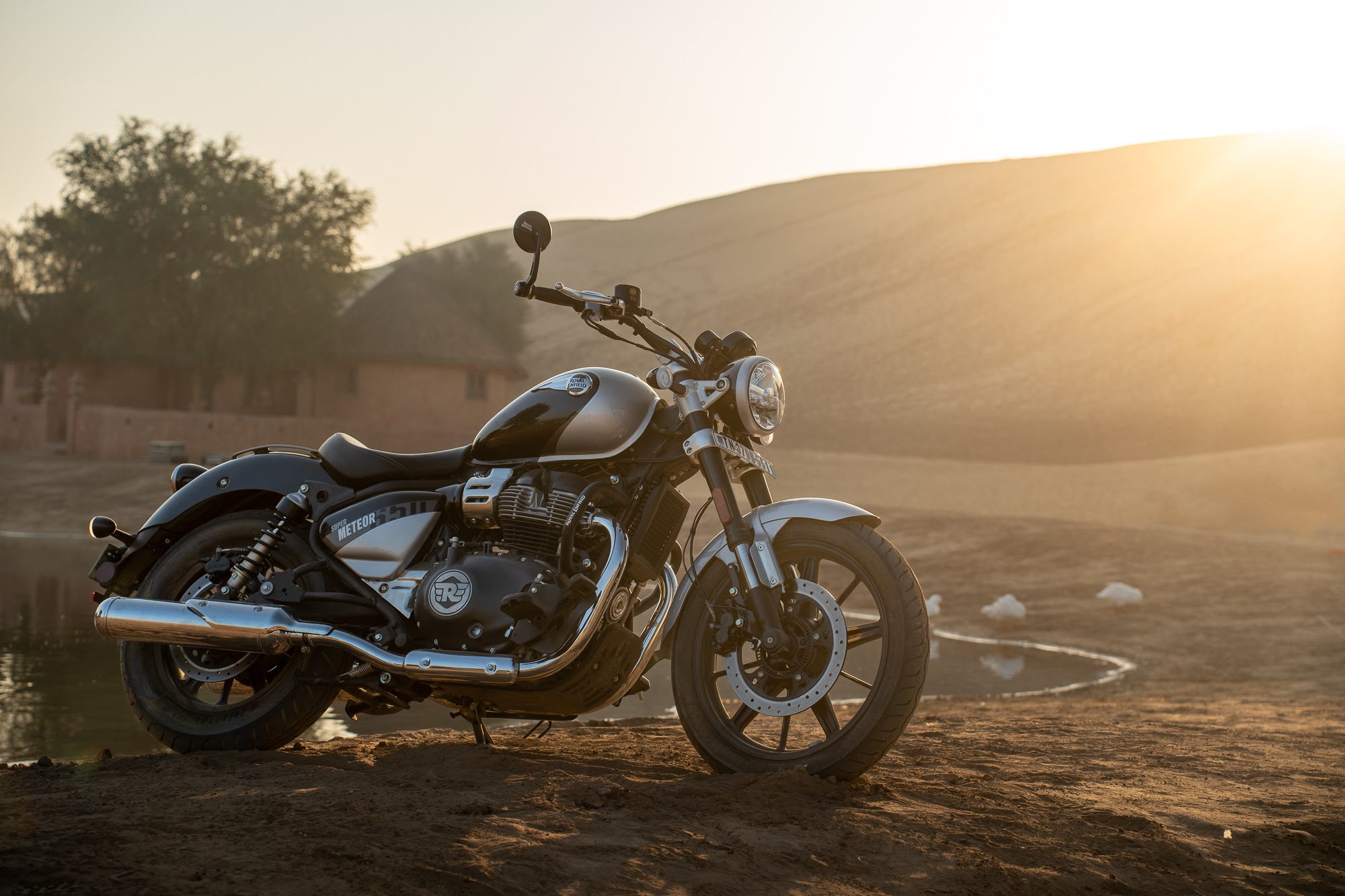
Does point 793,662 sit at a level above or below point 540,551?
below

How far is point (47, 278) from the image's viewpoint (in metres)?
41.5

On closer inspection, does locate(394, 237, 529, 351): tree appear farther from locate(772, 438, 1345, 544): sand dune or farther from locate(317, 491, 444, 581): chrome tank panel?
locate(317, 491, 444, 581): chrome tank panel

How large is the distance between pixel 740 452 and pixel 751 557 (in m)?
0.41

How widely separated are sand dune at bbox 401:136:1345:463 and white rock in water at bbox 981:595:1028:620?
2690cm

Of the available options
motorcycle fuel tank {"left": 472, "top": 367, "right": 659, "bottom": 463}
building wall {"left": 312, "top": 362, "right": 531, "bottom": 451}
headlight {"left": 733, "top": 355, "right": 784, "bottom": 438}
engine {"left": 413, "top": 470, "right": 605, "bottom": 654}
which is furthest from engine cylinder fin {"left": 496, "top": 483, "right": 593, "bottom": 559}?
building wall {"left": 312, "top": 362, "right": 531, "bottom": 451}

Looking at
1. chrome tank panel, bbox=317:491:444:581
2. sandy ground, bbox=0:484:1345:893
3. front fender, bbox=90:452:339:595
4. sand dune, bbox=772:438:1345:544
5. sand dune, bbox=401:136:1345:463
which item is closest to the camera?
sandy ground, bbox=0:484:1345:893

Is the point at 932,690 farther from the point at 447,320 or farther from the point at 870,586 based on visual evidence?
the point at 447,320

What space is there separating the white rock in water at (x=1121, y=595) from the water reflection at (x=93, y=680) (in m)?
2.26

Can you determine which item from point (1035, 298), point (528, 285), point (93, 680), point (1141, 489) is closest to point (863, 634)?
point (528, 285)

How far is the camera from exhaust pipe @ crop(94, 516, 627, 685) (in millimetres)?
4547

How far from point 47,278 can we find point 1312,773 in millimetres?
44004

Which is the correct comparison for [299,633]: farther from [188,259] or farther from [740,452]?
[188,259]

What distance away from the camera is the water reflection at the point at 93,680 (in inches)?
272

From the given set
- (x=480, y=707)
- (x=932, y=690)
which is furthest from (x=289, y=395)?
(x=480, y=707)
